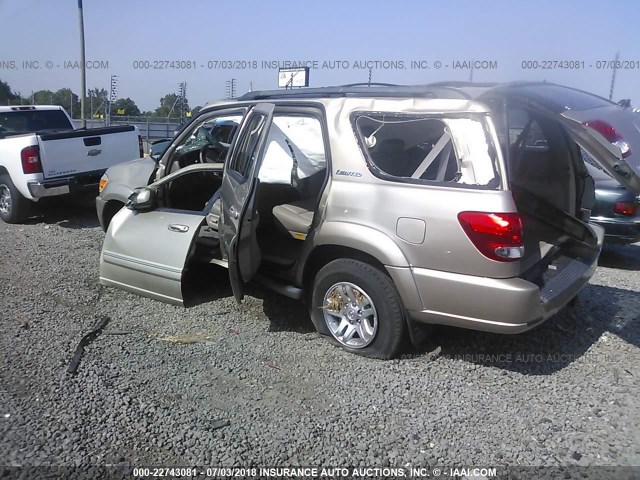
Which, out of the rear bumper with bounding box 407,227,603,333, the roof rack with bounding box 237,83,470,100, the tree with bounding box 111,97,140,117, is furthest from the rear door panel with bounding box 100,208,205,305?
the tree with bounding box 111,97,140,117

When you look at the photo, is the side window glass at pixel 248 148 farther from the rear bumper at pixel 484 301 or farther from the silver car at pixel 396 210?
the rear bumper at pixel 484 301

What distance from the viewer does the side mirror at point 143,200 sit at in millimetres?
5027

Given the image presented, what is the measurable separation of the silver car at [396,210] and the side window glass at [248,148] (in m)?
0.02

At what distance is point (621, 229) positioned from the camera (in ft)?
21.7

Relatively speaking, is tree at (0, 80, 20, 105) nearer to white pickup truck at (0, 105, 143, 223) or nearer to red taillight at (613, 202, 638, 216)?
white pickup truck at (0, 105, 143, 223)

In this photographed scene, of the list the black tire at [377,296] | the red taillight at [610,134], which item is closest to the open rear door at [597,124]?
the red taillight at [610,134]

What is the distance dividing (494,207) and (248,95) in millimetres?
2608

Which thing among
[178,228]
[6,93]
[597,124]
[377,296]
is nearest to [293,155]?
[178,228]

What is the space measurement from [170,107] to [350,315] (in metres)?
23.9

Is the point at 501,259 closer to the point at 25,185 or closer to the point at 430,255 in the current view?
the point at 430,255

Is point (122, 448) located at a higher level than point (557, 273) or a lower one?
lower

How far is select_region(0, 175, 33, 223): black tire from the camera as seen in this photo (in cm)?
852

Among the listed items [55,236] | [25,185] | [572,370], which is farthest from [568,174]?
[25,185]

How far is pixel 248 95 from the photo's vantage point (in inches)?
198
